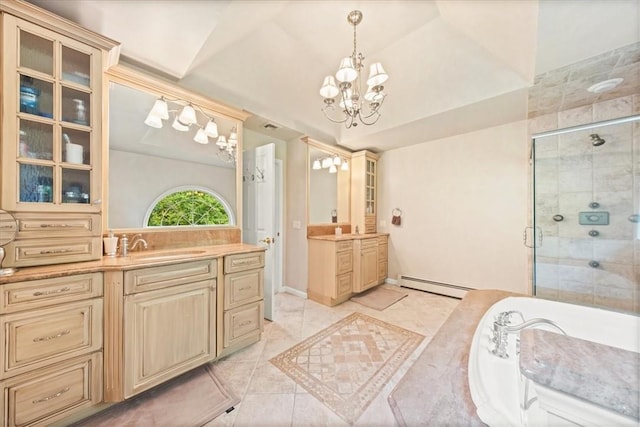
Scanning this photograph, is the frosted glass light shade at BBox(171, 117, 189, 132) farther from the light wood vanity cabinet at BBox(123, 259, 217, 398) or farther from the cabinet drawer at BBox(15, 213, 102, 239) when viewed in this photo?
the light wood vanity cabinet at BBox(123, 259, 217, 398)

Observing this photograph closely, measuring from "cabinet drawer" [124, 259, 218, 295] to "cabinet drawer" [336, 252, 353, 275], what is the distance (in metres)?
1.71

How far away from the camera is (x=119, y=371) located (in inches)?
52.4

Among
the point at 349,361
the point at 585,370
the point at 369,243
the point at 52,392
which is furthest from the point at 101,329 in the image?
the point at 369,243

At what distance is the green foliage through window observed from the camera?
200 centimetres

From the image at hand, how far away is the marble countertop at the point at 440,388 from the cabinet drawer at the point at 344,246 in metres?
1.74

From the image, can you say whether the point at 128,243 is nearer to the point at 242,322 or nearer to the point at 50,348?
the point at 50,348

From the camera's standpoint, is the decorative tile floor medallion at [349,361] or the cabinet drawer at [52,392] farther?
the decorative tile floor medallion at [349,361]

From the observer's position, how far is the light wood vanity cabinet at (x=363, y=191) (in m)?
3.92

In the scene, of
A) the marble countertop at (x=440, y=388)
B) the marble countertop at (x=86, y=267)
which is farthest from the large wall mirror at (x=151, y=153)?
the marble countertop at (x=440, y=388)

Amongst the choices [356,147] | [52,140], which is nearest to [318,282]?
[356,147]

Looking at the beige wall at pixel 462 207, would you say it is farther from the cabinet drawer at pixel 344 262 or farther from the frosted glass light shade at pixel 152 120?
the frosted glass light shade at pixel 152 120

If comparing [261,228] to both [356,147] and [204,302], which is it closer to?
[204,302]

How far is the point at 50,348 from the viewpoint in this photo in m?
1.17

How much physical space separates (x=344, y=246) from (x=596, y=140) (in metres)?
2.80
